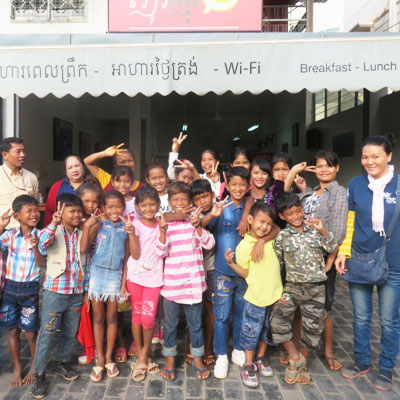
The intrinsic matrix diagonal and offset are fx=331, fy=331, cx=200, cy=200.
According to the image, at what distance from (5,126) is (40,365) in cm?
395

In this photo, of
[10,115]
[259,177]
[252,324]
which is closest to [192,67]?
[259,177]

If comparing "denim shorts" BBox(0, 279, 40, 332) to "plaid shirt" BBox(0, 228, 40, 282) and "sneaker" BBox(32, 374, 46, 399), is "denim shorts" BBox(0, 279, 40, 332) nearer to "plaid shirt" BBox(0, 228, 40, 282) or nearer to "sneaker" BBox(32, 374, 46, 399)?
"plaid shirt" BBox(0, 228, 40, 282)

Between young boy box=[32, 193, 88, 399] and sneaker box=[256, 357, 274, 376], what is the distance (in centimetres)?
152

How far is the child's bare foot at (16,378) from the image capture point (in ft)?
8.57

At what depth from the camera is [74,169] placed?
3164mm

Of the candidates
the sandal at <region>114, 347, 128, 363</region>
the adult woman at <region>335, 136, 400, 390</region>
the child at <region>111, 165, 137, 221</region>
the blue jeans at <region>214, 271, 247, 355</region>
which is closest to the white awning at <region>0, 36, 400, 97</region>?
the child at <region>111, 165, 137, 221</region>

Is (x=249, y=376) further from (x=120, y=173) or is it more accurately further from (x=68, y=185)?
(x=68, y=185)

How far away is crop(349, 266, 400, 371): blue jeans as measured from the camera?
103 inches

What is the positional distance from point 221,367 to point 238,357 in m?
0.21

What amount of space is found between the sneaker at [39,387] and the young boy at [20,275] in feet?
0.62

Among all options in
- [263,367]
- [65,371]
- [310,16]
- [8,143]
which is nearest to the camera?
[65,371]

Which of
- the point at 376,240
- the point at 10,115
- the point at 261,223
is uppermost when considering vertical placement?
the point at 10,115

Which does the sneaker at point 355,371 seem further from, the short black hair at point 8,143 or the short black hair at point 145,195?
the short black hair at point 8,143

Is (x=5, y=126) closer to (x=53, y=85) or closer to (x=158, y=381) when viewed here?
(x=53, y=85)
